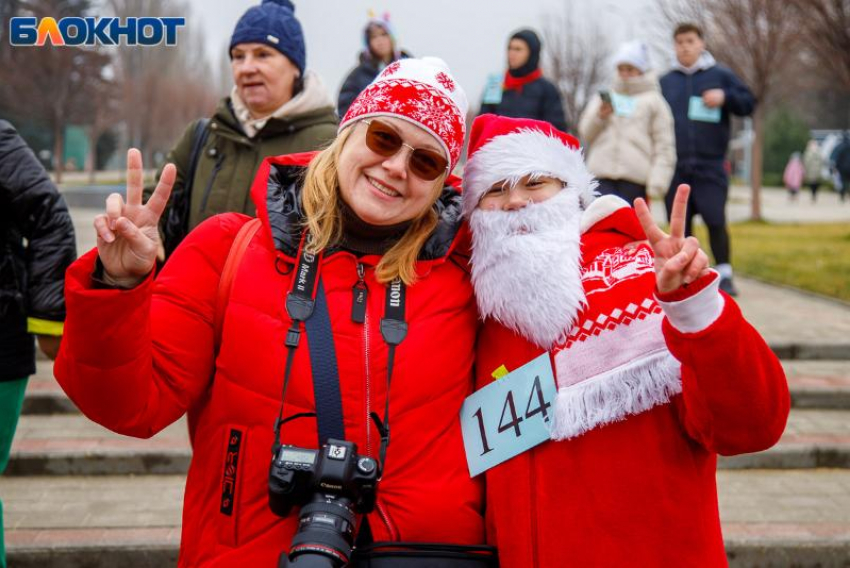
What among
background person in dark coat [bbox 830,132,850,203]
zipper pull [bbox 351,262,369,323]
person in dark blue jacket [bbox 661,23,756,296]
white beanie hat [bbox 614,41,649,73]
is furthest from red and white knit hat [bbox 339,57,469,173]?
background person in dark coat [bbox 830,132,850,203]

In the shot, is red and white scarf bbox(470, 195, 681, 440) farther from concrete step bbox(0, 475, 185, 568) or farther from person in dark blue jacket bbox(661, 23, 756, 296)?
person in dark blue jacket bbox(661, 23, 756, 296)

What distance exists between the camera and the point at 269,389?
1925mm

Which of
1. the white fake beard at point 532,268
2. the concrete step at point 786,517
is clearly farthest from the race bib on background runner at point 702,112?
the white fake beard at point 532,268

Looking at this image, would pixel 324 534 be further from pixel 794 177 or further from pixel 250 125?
pixel 794 177

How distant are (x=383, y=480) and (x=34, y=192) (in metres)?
1.71

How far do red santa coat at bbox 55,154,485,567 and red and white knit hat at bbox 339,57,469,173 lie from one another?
299 millimetres

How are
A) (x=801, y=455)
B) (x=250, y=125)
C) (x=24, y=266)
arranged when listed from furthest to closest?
(x=801, y=455)
(x=250, y=125)
(x=24, y=266)

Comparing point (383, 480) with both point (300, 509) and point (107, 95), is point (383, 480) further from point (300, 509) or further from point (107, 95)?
point (107, 95)

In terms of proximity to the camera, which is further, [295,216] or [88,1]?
[88,1]

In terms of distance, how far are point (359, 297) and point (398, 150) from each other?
36cm

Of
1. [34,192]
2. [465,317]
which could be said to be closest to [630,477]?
[465,317]

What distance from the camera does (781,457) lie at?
194 inches

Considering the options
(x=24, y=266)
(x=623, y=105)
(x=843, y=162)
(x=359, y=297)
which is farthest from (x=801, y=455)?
(x=843, y=162)

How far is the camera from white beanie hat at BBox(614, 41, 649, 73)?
735cm
